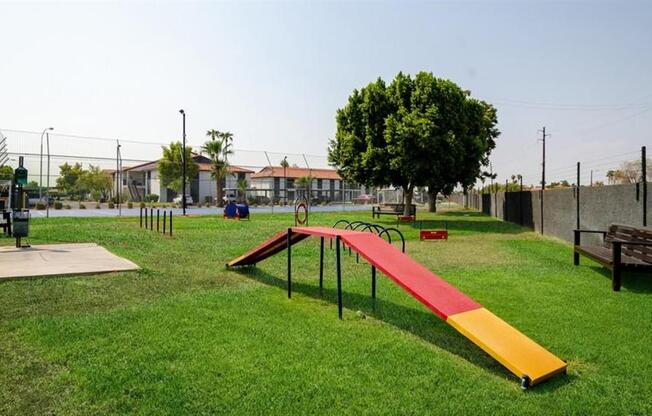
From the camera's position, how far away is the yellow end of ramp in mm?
3481

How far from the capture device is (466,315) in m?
4.27

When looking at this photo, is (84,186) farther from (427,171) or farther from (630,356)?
(630,356)

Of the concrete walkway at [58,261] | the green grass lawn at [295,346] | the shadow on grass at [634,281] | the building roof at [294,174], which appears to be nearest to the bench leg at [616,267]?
the shadow on grass at [634,281]

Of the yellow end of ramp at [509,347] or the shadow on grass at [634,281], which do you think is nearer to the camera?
the yellow end of ramp at [509,347]

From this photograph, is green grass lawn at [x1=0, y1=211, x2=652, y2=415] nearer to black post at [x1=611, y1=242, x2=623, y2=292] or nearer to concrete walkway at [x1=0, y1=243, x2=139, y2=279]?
black post at [x1=611, y1=242, x2=623, y2=292]

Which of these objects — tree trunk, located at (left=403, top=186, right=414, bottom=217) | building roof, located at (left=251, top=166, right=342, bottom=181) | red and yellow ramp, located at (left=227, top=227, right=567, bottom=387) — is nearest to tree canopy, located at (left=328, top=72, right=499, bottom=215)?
tree trunk, located at (left=403, top=186, right=414, bottom=217)

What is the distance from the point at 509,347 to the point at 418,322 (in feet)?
4.30

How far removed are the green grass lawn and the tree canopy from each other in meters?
12.5

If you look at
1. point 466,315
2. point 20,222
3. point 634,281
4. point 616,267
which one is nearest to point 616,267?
point 616,267

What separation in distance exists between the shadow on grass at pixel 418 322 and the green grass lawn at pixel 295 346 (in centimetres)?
2

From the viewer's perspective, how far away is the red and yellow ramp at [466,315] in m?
3.57

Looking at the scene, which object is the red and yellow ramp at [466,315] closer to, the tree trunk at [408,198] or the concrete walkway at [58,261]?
the concrete walkway at [58,261]

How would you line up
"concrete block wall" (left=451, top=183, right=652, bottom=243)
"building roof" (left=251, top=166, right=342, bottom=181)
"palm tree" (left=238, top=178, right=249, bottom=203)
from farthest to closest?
1. "building roof" (left=251, top=166, right=342, bottom=181)
2. "palm tree" (left=238, top=178, right=249, bottom=203)
3. "concrete block wall" (left=451, top=183, right=652, bottom=243)

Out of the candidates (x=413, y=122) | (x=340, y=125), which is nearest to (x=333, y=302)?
(x=413, y=122)
